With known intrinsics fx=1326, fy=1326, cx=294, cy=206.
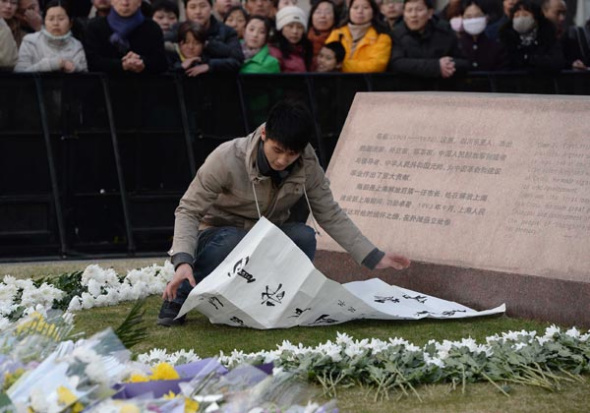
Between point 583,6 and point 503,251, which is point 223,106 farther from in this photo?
point 583,6

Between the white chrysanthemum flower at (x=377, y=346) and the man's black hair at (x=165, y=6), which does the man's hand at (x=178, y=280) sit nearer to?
the white chrysanthemum flower at (x=377, y=346)

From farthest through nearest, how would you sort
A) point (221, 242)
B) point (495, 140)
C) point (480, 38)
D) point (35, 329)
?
point (480, 38) → point (495, 140) → point (221, 242) → point (35, 329)

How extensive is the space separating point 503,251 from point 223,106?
3.60 meters

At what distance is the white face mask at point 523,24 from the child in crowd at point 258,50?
1.98m

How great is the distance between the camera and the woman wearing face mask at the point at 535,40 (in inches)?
426

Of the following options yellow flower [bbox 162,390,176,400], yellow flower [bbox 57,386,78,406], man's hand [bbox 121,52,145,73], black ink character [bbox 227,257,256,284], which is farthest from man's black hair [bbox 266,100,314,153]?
man's hand [bbox 121,52,145,73]

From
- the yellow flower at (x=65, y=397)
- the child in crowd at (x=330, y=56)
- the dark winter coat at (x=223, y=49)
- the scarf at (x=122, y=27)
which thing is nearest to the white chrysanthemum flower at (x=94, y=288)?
the scarf at (x=122, y=27)

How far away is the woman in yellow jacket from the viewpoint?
10586 millimetres

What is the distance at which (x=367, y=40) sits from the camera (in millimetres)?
10641

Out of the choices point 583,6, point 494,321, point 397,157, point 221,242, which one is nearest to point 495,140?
point 397,157

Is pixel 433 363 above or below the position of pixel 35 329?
below

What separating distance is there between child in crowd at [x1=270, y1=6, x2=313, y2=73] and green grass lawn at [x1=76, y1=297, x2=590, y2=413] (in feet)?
11.4

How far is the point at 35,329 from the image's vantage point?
3.68 m

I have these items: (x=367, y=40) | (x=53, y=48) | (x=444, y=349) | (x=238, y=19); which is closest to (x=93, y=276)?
(x=53, y=48)
